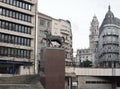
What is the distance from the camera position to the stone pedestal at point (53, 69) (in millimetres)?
41094

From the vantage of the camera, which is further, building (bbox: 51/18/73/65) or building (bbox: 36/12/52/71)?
building (bbox: 51/18/73/65)

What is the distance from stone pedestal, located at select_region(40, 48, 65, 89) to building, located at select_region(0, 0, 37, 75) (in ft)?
94.9

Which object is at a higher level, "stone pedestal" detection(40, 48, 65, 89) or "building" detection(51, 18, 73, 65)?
"building" detection(51, 18, 73, 65)

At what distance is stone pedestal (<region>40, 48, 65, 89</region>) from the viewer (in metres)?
41.1

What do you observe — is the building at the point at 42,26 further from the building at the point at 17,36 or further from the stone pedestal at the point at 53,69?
the stone pedestal at the point at 53,69

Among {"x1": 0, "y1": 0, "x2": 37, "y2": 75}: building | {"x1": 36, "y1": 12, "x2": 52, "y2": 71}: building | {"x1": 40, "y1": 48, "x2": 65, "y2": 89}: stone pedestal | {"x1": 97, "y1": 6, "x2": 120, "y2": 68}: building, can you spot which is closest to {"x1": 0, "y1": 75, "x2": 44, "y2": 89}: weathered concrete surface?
{"x1": 40, "y1": 48, "x2": 65, "y2": 89}: stone pedestal

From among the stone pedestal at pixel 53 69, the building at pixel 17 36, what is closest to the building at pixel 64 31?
the building at pixel 17 36

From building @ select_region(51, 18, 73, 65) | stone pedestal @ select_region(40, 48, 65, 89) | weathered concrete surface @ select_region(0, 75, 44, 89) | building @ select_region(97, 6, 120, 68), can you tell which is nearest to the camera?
stone pedestal @ select_region(40, 48, 65, 89)

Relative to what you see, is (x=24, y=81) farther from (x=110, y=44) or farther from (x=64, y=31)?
(x=64, y=31)

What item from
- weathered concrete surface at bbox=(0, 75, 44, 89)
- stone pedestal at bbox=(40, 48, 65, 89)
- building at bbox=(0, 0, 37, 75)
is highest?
building at bbox=(0, 0, 37, 75)

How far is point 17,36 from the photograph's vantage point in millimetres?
73625

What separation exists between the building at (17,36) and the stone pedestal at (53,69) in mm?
28920

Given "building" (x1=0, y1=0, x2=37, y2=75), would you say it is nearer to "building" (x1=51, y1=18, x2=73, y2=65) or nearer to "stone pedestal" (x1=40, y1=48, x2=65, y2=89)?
"building" (x1=51, y1=18, x2=73, y2=65)

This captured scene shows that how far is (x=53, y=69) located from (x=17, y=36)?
110 feet
